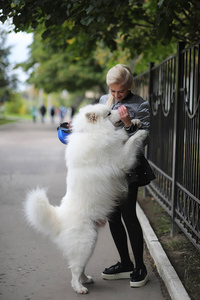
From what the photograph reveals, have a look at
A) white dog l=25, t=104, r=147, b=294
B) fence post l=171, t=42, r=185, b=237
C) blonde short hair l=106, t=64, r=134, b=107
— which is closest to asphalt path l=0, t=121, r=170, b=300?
white dog l=25, t=104, r=147, b=294

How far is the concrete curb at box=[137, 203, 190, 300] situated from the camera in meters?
3.61

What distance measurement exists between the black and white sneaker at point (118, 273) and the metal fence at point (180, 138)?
0.83 meters

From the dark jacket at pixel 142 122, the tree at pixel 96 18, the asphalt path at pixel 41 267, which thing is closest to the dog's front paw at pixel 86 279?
the asphalt path at pixel 41 267

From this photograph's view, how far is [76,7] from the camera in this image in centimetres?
519

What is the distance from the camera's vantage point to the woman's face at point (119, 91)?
3760mm

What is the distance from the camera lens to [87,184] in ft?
11.9

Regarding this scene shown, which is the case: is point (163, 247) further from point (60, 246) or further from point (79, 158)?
point (79, 158)

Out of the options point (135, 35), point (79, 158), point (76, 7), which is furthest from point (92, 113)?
point (135, 35)

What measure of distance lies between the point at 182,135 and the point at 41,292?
265cm

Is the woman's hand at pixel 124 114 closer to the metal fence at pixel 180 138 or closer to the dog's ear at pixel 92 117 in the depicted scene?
the dog's ear at pixel 92 117

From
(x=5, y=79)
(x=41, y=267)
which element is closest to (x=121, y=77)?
(x=41, y=267)

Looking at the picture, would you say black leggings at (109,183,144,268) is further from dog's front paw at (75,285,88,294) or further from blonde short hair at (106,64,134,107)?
blonde short hair at (106,64,134,107)

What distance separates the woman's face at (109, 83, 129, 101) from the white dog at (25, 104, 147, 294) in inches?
10.2

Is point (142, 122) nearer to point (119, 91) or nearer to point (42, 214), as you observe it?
point (119, 91)
